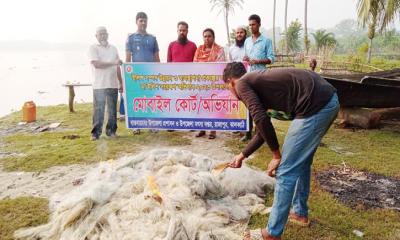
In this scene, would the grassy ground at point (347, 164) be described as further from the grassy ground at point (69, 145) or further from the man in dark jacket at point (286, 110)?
the grassy ground at point (69, 145)

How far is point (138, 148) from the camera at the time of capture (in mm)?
6207

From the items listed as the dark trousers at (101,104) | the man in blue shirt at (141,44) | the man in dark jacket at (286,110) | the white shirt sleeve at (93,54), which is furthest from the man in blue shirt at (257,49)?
the man in dark jacket at (286,110)

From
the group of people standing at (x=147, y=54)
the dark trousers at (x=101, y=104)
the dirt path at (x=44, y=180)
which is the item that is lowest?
the dirt path at (x=44, y=180)

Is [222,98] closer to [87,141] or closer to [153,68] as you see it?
[153,68]

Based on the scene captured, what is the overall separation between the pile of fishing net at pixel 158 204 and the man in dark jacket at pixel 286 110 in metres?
0.64

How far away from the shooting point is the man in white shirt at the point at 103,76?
655 centimetres

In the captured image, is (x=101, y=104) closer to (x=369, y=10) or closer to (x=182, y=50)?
(x=182, y=50)

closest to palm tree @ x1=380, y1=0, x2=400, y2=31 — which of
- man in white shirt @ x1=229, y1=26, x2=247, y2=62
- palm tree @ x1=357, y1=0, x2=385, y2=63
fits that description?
palm tree @ x1=357, y1=0, x2=385, y2=63

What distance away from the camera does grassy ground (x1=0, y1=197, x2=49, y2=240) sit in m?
3.55

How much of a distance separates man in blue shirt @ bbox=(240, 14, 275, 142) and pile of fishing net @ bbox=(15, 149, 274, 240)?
7.65 ft

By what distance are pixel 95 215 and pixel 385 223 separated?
2710 mm

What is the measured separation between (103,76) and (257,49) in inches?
107

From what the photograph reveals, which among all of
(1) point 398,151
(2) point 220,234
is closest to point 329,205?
(2) point 220,234

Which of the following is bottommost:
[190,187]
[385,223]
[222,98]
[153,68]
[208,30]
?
[385,223]
